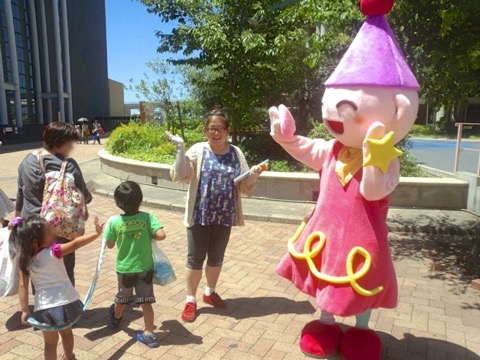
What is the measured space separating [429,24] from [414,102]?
8.51 ft

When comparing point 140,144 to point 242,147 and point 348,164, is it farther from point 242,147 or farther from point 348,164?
point 348,164

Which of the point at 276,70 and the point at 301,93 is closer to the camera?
the point at 276,70

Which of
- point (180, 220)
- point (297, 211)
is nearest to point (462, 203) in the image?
point (297, 211)

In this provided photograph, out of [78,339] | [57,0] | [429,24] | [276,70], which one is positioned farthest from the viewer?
[57,0]

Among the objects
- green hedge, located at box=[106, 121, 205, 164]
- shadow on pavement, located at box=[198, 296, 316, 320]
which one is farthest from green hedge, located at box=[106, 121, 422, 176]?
shadow on pavement, located at box=[198, 296, 316, 320]

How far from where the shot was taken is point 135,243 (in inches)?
121

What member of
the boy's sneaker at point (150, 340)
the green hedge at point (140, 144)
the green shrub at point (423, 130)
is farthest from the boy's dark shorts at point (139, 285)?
the green shrub at point (423, 130)

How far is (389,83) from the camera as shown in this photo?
260 cm

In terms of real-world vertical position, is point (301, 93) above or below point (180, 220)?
above

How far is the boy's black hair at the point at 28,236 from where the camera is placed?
2.51 m

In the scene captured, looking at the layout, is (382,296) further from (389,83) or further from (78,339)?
(78,339)

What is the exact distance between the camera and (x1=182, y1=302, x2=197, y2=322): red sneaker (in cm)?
356

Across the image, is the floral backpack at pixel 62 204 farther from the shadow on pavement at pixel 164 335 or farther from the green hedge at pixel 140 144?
the green hedge at pixel 140 144

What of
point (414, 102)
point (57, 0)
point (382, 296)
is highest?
point (57, 0)
